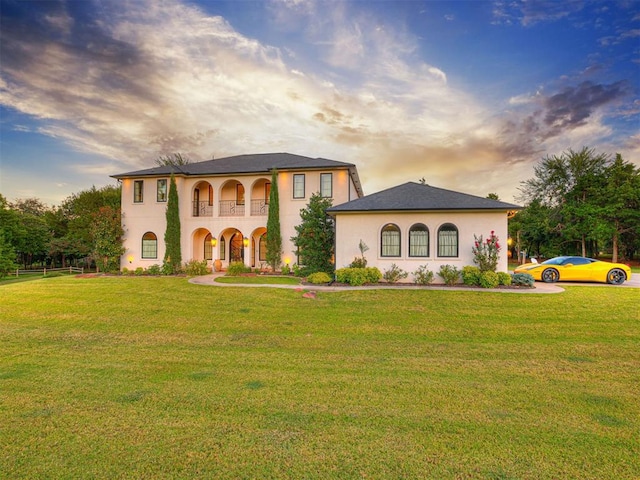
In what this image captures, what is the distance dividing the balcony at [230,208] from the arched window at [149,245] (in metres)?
4.93

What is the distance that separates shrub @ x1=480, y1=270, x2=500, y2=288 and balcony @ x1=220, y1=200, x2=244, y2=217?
15.4 metres

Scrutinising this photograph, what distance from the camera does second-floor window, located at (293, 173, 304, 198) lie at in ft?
65.7

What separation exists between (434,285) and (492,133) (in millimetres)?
12282

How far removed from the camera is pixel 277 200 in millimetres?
19672

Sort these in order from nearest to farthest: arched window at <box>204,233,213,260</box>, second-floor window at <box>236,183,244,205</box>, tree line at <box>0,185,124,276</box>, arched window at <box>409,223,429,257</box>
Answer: arched window at <box>409,223,429,257</box> < tree line at <box>0,185,124,276</box> < second-floor window at <box>236,183,244,205</box> < arched window at <box>204,233,213,260</box>

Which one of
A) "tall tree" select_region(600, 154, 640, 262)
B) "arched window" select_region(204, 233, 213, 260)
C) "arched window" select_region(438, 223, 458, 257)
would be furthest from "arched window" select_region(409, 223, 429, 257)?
"tall tree" select_region(600, 154, 640, 262)

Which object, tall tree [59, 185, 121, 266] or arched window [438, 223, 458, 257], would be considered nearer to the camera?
arched window [438, 223, 458, 257]

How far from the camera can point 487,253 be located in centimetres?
1437

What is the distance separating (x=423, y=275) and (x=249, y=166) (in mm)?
13749

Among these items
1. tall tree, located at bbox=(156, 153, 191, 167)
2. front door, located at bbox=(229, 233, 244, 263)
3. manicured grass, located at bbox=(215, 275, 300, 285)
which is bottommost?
manicured grass, located at bbox=(215, 275, 300, 285)

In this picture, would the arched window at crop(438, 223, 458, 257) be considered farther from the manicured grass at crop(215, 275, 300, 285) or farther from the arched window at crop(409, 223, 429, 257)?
the manicured grass at crop(215, 275, 300, 285)

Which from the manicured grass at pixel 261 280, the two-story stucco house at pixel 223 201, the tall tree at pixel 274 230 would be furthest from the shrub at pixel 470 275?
the tall tree at pixel 274 230

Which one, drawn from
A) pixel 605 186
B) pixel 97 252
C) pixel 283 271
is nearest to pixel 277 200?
pixel 283 271

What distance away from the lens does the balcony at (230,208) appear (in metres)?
21.6
